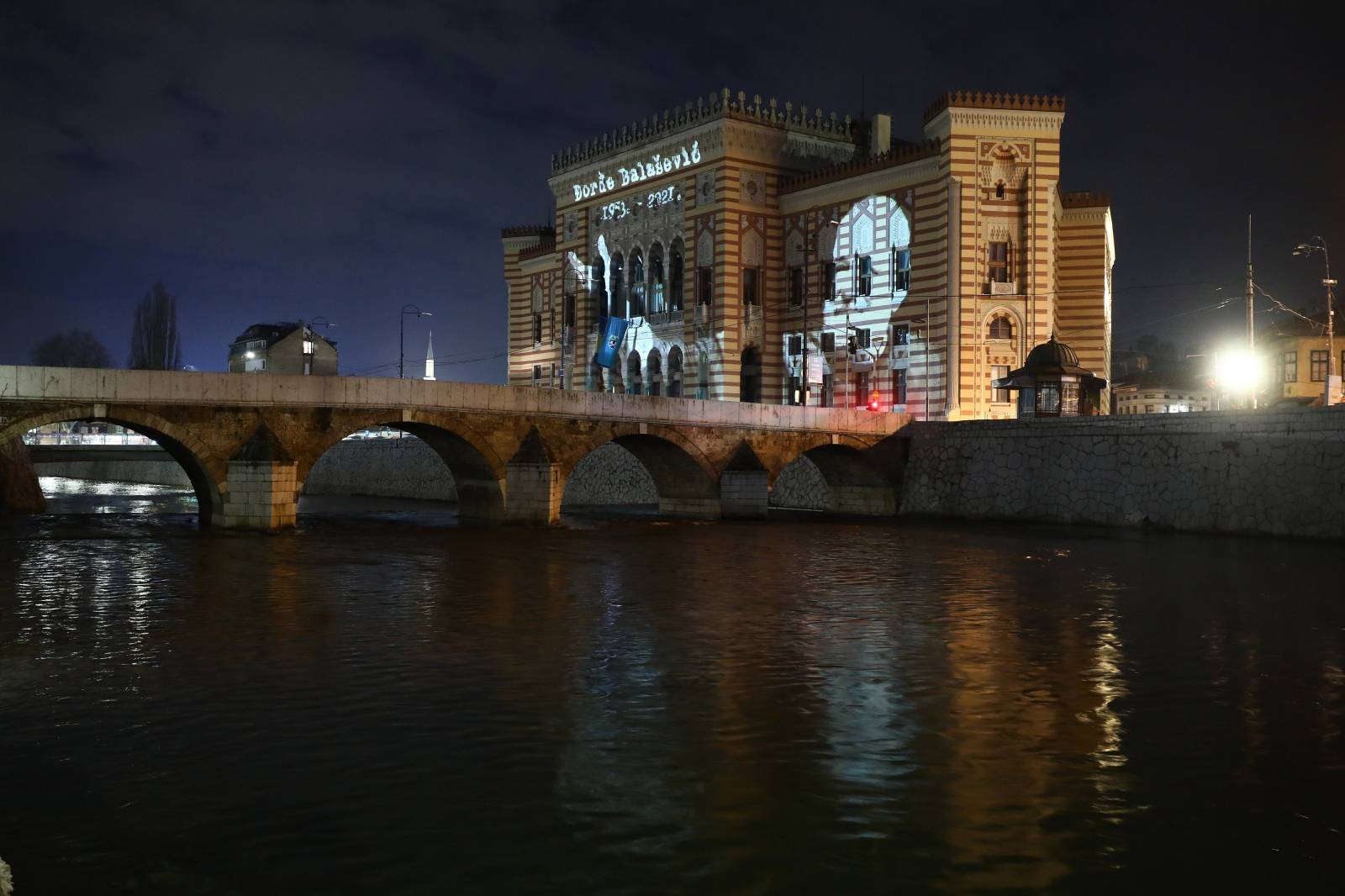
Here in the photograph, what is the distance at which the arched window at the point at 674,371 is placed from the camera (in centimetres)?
6150

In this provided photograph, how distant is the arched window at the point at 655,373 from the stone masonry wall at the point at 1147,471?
17.9 metres

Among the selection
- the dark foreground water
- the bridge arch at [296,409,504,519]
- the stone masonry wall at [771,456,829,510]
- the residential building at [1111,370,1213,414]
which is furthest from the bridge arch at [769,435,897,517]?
the residential building at [1111,370,1213,414]

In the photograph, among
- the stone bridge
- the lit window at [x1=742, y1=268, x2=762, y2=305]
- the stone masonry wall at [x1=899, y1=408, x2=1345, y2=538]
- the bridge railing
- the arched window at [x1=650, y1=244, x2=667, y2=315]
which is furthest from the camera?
the arched window at [x1=650, y1=244, x2=667, y2=315]

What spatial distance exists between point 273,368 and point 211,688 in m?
67.3

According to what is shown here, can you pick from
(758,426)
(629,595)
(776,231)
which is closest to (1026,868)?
(629,595)

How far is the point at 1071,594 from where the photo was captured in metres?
23.5

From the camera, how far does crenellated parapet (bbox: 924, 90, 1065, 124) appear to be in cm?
4944

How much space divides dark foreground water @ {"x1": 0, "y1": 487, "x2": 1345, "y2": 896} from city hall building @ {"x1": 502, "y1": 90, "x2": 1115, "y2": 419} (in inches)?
1095

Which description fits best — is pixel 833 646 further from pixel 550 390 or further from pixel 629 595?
pixel 550 390

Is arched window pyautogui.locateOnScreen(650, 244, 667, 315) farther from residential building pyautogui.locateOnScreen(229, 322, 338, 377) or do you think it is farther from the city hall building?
residential building pyautogui.locateOnScreen(229, 322, 338, 377)

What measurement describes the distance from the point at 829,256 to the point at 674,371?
10826 mm

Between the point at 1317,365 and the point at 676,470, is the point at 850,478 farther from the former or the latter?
the point at 1317,365

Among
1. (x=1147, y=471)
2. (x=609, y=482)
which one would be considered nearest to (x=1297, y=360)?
(x=1147, y=471)

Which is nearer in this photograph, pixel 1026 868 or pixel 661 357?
pixel 1026 868
